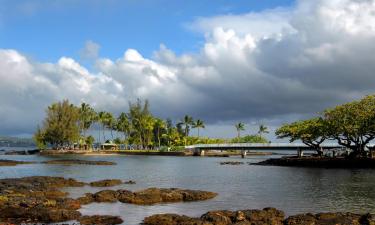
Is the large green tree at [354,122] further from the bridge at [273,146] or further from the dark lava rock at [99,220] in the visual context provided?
the dark lava rock at [99,220]

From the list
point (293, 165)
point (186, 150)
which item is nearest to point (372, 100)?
point (293, 165)

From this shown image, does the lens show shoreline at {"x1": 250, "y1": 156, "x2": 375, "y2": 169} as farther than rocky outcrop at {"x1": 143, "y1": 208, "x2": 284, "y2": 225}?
Yes

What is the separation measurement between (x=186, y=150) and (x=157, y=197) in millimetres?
151255

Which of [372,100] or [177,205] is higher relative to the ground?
[372,100]

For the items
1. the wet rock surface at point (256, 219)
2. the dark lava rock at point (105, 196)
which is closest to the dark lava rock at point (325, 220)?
the wet rock surface at point (256, 219)

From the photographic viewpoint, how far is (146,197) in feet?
152

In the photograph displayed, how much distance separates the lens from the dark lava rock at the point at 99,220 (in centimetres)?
3394

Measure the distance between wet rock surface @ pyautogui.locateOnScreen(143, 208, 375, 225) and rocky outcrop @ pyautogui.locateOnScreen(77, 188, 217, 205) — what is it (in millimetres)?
10834

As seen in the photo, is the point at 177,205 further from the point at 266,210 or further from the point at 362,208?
the point at 362,208

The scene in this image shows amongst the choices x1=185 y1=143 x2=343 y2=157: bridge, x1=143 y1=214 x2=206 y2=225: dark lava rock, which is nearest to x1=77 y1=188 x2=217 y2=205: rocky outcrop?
x1=143 y1=214 x2=206 y2=225: dark lava rock

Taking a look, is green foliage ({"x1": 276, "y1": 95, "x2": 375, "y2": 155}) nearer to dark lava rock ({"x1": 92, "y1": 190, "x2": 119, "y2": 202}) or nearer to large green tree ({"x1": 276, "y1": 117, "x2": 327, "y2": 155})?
large green tree ({"x1": 276, "y1": 117, "x2": 327, "y2": 155})

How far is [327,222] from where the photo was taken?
33.0 metres

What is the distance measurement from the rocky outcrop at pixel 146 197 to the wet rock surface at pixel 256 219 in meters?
10.8

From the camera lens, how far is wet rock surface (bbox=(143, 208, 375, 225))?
108 ft
